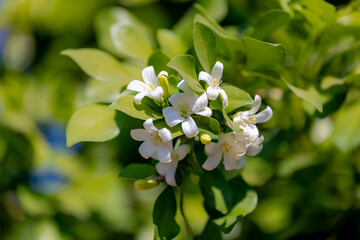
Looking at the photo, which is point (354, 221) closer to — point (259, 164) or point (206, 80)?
point (259, 164)

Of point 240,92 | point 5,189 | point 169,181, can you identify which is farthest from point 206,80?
point 5,189

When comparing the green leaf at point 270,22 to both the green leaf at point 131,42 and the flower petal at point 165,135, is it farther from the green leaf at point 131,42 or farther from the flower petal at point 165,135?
the flower petal at point 165,135

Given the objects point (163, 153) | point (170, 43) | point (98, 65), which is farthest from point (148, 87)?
point (170, 43)

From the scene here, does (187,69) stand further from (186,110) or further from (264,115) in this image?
(264,115)

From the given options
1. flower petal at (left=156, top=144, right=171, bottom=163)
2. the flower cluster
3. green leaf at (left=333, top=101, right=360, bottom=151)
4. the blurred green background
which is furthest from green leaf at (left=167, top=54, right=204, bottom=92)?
green leaf at (left=333, top=101, right=360, bottom=151)

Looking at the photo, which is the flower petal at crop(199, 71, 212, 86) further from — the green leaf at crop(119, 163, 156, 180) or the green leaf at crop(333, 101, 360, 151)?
the green leaf at crop(333, 101, 360, 151)

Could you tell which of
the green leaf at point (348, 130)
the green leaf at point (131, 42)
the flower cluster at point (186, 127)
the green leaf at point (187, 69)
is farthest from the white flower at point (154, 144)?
the green leaf at point (348, 130)
